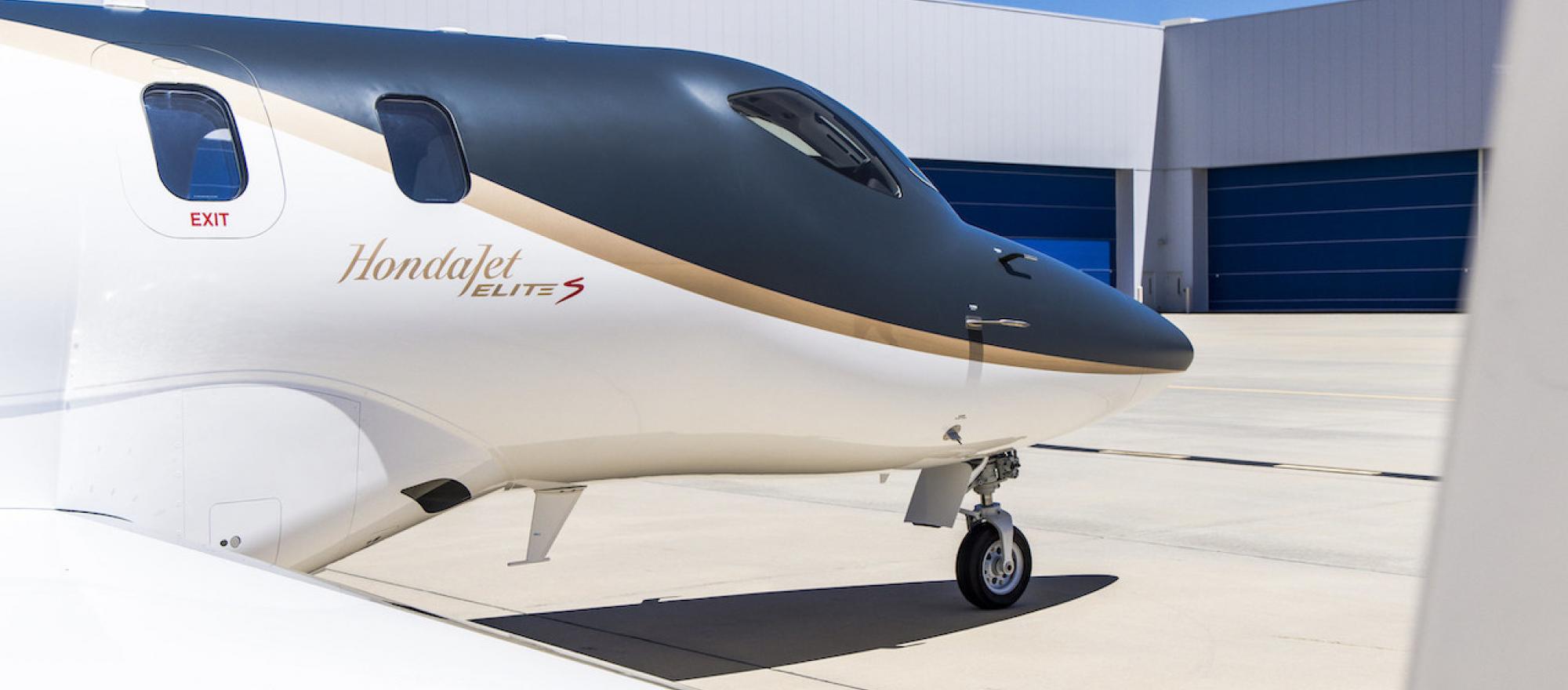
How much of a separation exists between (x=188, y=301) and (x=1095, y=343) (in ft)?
14.2

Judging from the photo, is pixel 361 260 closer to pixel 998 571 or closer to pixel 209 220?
pixel 209 220

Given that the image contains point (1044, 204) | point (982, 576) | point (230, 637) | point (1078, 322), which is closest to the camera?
point (230, 637)

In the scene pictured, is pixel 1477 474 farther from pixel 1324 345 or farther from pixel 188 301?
pixel 1324 345

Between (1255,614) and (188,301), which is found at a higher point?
(188,301)

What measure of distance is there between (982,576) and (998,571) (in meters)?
0.13

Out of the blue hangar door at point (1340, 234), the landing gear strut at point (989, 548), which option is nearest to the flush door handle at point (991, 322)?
the landing gear strut at point (989, 548)

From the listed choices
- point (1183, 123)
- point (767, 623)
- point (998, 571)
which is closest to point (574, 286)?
point (767, 623)

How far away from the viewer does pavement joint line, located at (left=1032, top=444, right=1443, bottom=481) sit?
13.1 metres

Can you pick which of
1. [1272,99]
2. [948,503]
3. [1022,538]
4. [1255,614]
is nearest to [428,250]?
[948,503]

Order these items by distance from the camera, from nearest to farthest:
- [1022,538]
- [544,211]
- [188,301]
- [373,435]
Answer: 1. [188,301]
2. [373,435]
3. [544,211]
4. [1022,538]

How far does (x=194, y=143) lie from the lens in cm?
525

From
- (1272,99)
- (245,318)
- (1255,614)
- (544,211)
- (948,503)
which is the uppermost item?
(1272,99)

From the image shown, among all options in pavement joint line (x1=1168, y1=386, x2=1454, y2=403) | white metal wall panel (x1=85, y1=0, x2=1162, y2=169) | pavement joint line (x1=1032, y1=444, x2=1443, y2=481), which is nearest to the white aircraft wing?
pavement joint line (x1=1032, y1=444, x2=1443, y2=481)

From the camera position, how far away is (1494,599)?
0.78 meters
